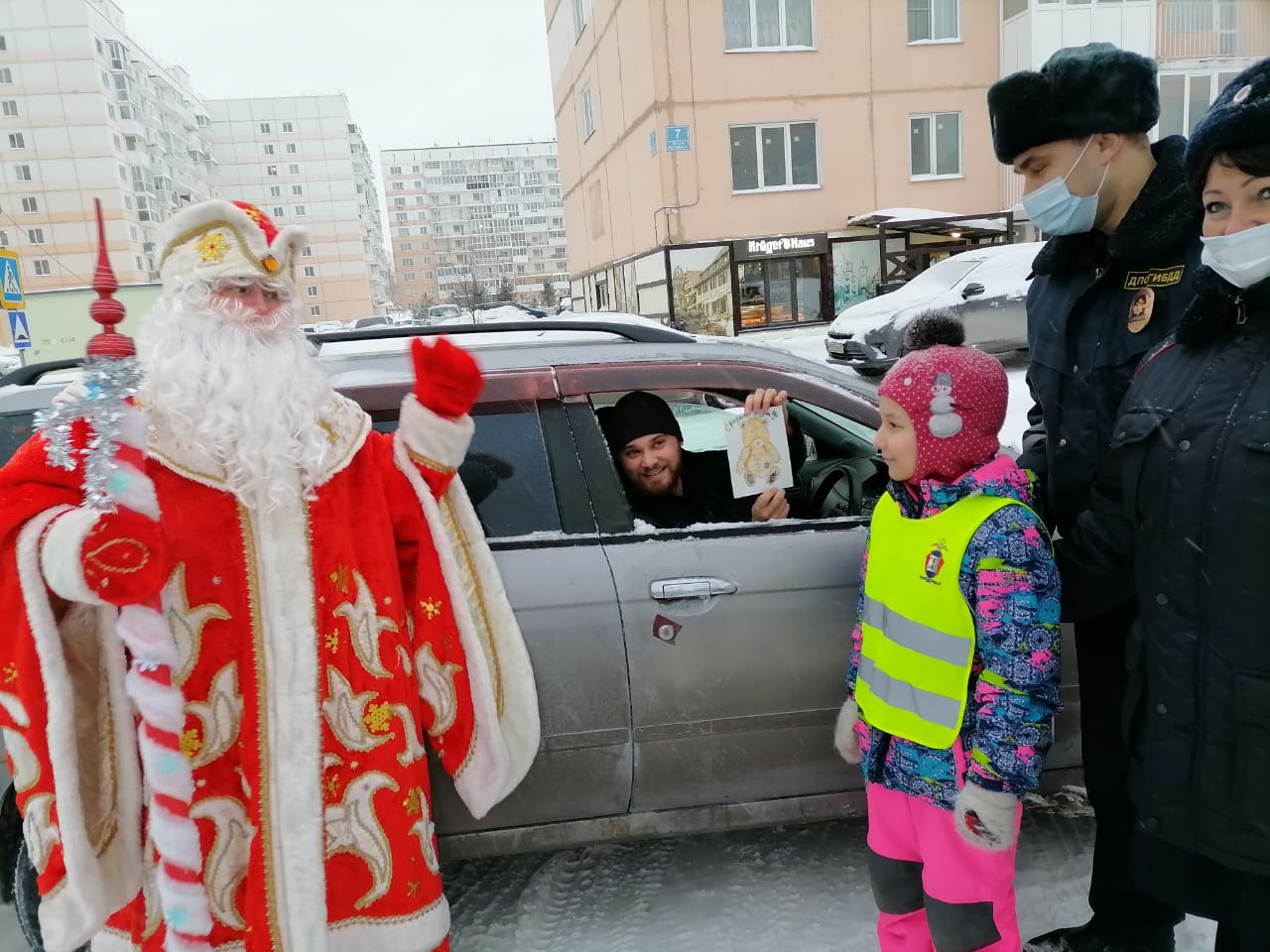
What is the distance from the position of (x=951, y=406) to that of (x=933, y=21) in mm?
21993

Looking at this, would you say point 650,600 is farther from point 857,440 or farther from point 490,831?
point 857,440

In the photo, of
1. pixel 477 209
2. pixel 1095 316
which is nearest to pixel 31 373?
pixel 1095 316

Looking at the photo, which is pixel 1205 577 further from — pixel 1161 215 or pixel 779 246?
pixel 779 246

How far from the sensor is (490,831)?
88.4 inches

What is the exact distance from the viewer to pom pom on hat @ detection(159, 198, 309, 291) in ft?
5.49

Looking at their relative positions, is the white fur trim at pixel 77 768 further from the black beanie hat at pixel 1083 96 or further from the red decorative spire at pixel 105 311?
the black beanie hat at pixel 1083 96

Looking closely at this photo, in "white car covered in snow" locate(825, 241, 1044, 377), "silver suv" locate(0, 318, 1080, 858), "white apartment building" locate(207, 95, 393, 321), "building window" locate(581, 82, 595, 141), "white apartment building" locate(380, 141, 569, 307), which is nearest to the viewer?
"silver suv" locate(0, 318, 1080, 858)

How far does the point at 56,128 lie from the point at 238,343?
215 feet

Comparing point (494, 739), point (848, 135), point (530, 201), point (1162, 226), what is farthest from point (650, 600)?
point (530, 201)

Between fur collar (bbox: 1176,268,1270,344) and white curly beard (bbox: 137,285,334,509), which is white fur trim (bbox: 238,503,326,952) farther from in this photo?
fur collar (bbox: 1176,268,1270,344)

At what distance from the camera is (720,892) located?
256 cm

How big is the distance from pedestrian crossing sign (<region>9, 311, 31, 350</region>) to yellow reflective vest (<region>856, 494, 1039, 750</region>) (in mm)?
12563

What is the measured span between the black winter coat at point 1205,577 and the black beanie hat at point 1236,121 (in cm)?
24

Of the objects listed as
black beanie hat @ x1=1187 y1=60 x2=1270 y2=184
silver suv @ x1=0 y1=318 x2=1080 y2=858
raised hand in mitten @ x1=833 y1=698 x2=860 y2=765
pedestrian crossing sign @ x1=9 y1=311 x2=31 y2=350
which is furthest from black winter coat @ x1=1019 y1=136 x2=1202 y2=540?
pedestrian crossing sign @ x1=9 y1=311 x2=31 y2=350
